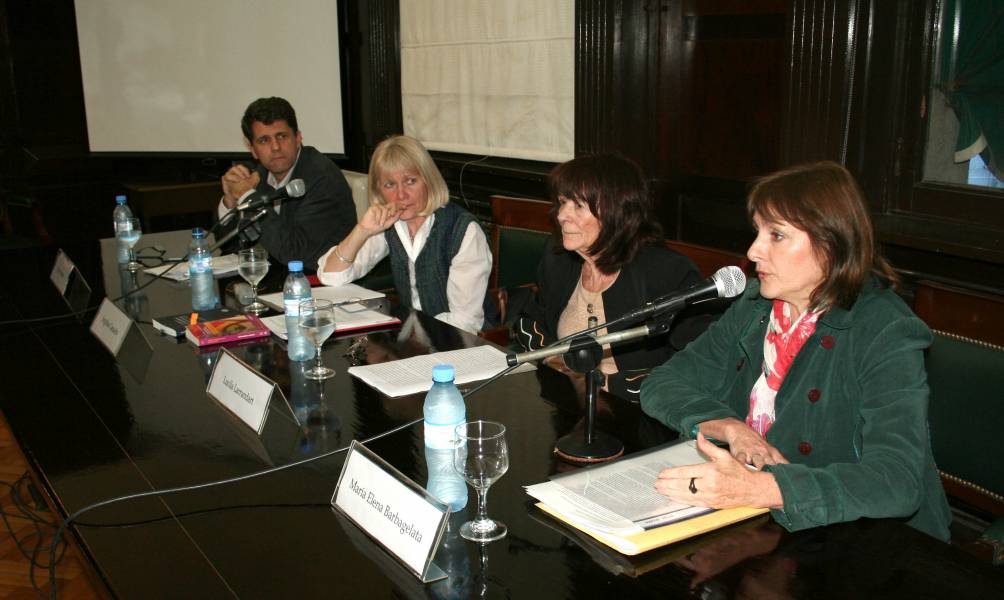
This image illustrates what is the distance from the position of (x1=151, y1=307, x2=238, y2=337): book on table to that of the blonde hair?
2.28ft

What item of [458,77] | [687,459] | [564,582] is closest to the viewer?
[564,582]

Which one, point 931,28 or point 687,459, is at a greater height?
point 931,28

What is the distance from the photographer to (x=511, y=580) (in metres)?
1.13

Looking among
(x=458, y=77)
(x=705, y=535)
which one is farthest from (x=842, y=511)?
(x=458, y=77)

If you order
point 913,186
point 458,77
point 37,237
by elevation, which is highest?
point 458,77

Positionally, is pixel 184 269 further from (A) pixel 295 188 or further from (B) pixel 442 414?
(B) pixel 442 414

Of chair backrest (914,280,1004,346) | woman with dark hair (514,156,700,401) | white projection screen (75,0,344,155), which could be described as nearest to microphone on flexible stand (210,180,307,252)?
woman with dark hair (514,156,700,401)

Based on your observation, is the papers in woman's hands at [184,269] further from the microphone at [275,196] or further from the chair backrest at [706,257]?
the chair backrest at [706,257]

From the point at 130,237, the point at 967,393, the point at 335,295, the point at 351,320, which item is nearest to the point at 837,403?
the point at 967,393

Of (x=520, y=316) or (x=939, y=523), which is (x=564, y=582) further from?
(x=520, y=316)

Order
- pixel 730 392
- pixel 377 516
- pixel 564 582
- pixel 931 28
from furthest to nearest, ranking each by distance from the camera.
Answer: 1. pixel 931 28
2. pixel 730 392
3. pixel 377 516
4. pixel 564 582

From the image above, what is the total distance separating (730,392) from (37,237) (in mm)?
5411

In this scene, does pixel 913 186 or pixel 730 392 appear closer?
pixel 730 392

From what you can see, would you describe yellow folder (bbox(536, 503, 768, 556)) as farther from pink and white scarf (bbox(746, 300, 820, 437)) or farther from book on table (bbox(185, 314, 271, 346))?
book on table (bbox(185, 314, 271, 346))
